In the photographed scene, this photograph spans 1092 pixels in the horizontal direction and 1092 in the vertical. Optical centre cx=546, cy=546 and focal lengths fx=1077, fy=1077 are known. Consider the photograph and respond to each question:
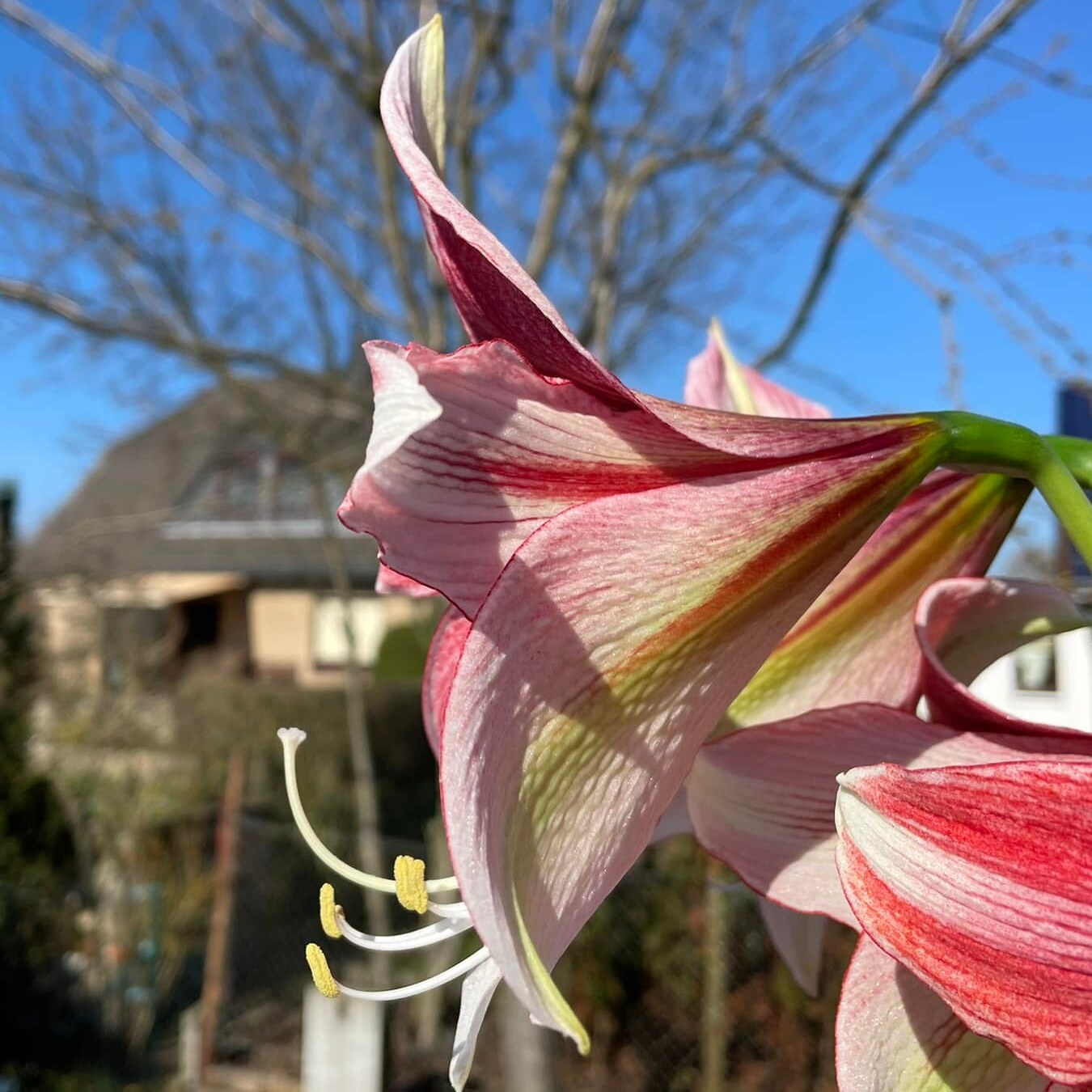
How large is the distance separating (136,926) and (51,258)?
2.63 meters

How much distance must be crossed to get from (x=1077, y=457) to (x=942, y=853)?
6.5 inches

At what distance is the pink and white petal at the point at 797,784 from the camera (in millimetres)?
393

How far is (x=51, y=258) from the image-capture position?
2.87m

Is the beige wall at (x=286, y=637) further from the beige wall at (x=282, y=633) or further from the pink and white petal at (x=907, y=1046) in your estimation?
the pink and white petal at (x=907, y=1046)

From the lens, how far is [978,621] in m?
0.47

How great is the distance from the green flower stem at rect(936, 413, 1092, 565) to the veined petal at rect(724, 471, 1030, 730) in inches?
3.0

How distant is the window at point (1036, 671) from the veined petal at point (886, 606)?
498 centimetres

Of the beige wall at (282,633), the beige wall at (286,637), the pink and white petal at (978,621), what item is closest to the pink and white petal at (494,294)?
the pink and white petal at (978,621)

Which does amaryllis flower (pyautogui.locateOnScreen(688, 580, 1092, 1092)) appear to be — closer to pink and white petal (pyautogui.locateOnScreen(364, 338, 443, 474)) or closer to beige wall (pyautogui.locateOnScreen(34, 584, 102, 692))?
pink and white petal (pyautogui.locateOnScreen(364, 338, 443, 474))

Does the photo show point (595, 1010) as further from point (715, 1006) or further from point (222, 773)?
point (222, 773)

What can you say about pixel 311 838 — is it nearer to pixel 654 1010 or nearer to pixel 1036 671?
pixel 654 1010

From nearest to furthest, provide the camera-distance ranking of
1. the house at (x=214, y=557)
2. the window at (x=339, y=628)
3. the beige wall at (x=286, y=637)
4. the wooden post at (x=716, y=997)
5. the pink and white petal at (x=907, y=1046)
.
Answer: the pink and white petal at (x=907, y=1046) < the wooden post at (x=716, y=997) < the house at (x=214, y=557) < the window at (x=339, y=628) < the beige wall at (x=286, y=637)

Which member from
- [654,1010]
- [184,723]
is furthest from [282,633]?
[654,1010]

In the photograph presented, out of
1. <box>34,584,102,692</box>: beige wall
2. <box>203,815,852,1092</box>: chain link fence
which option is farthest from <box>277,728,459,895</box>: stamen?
<box>34,584,102,692</box>: beige wall
